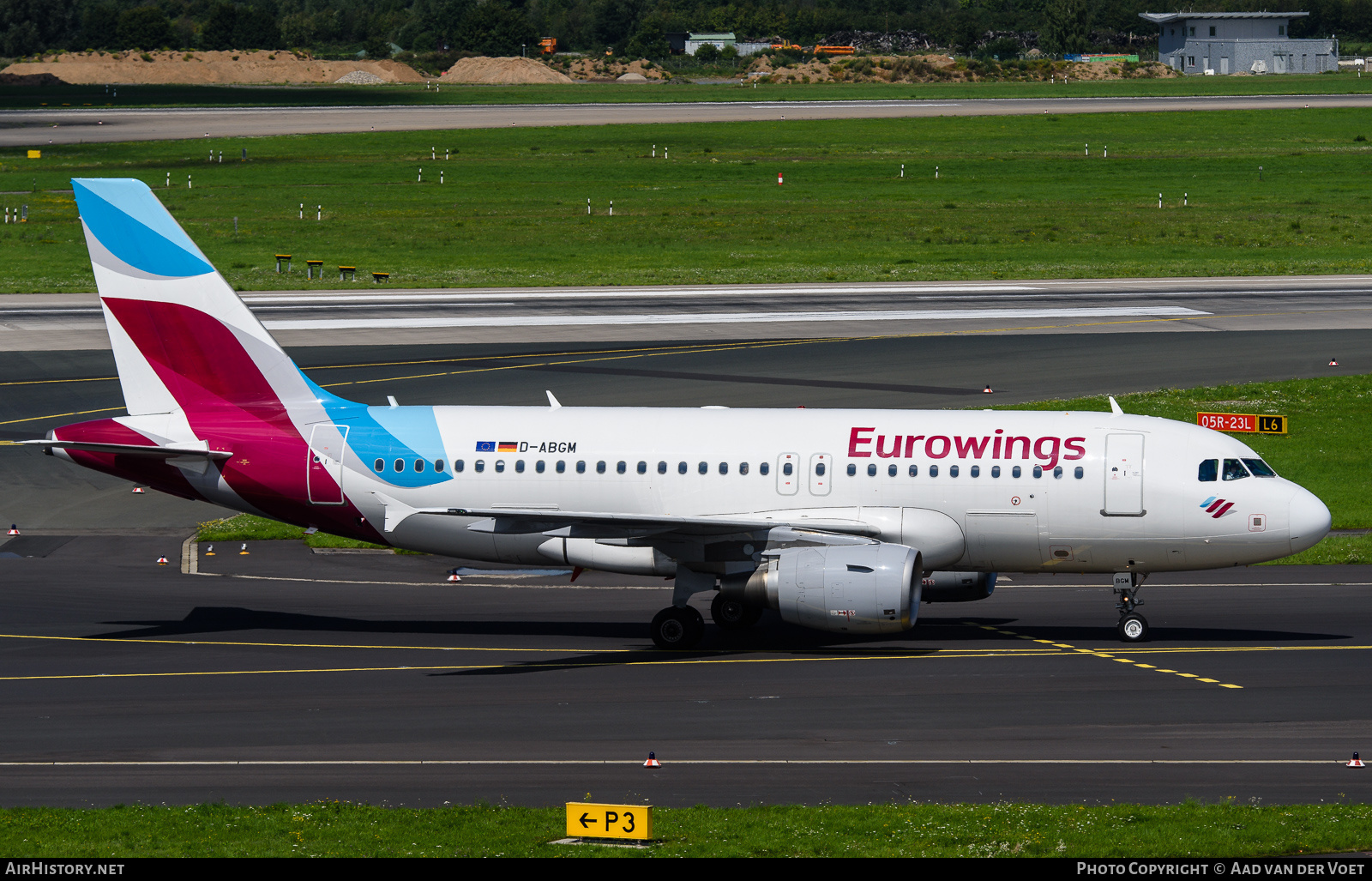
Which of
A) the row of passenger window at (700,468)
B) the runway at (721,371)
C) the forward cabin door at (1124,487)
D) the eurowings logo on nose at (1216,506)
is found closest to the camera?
the eurowings logo on nose at (1216,506)

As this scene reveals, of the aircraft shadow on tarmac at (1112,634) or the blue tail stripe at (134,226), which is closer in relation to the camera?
the aircraft shadow on tarmac at (1112,634)

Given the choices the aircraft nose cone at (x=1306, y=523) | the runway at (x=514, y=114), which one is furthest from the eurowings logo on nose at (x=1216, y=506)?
the runway at (x=514, y=114)

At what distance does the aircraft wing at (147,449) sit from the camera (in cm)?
3216

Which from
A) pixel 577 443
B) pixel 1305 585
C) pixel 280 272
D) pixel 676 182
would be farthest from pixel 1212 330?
pixel 676 182

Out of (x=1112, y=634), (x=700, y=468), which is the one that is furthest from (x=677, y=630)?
(x=1112, y=634)

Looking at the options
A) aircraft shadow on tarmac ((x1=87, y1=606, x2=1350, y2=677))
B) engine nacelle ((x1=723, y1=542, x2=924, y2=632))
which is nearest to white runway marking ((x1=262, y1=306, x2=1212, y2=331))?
aircraft shadow on tarmac ((x1=87, y1=606, x2=1350, y2=677))

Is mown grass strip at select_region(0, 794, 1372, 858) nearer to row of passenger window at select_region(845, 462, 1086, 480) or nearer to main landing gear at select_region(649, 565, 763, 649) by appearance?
main landing gear at select_region(649, 565, 763, 649)

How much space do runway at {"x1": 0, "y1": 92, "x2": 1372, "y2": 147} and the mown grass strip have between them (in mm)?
143265

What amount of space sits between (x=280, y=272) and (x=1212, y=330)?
49.2 meters

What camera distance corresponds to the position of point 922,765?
23984 millimetres

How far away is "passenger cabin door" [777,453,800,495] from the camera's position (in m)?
31.8

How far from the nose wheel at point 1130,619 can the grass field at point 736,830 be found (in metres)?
10.2

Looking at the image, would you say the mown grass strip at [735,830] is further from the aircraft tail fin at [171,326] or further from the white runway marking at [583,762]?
the aircraft tail fin at [171,326]

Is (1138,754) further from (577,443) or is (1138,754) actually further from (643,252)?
(643,252)
